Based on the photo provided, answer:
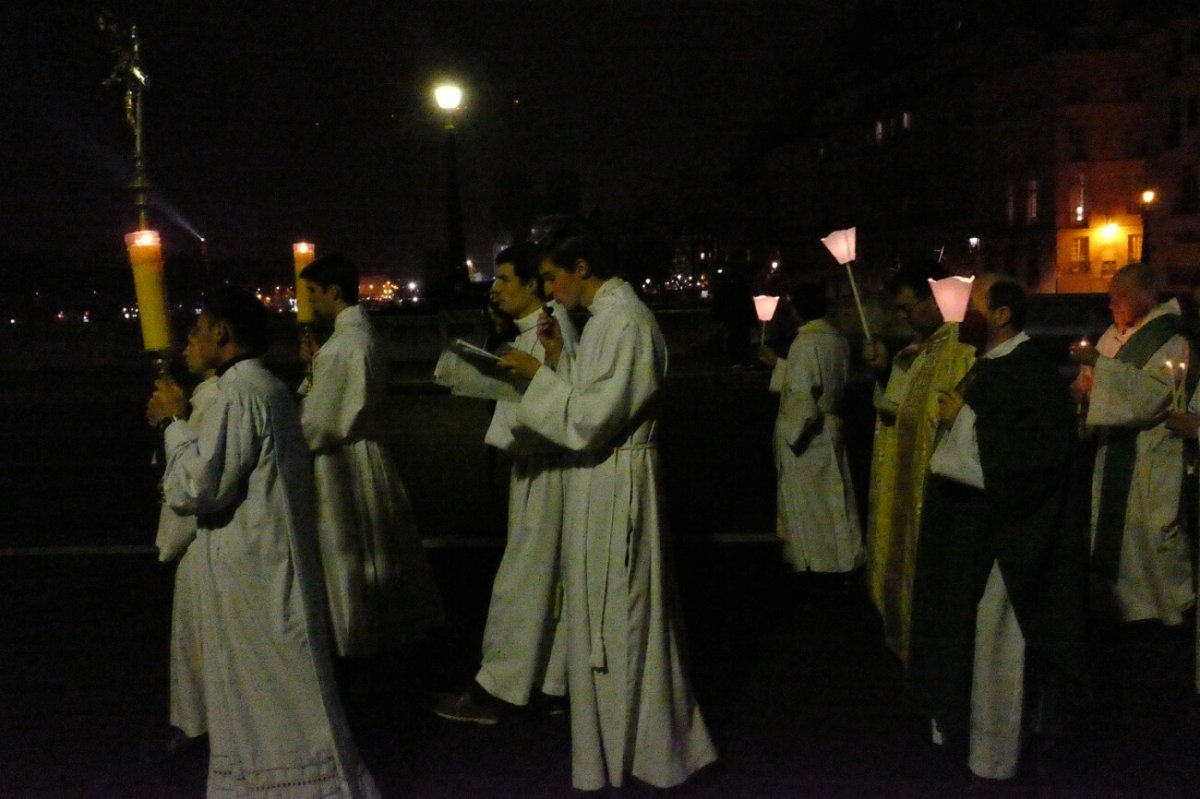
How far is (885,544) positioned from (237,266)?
24.8m

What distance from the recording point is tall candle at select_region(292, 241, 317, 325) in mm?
4992

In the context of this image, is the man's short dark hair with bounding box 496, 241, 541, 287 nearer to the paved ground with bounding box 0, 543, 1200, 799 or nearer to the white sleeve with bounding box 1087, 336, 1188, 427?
the paved ground with bounding box 0, 543, 1200, 799

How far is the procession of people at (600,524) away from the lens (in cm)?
384

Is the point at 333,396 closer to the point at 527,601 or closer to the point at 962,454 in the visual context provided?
the point at 527,601

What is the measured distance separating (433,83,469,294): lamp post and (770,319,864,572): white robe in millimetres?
9320

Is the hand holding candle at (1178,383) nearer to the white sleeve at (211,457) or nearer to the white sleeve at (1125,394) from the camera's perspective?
the white sleeve at (1125,394)

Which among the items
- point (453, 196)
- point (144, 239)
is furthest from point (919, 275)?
point (453, 196)

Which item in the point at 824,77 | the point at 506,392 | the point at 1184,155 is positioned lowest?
the point at 506,392

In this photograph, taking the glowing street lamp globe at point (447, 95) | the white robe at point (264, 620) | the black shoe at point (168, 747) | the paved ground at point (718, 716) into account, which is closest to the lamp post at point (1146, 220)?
→ the glowing street lamp globe at point (447, 95)

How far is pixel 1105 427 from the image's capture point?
21.0ft

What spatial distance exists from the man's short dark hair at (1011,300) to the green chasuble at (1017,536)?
0.41 feet

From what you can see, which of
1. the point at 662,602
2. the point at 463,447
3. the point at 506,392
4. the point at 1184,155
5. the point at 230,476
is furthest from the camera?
the point at 1184,155

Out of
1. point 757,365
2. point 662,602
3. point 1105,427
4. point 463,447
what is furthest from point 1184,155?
point 662,602

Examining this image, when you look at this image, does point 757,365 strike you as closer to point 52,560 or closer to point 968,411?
point 52,560
